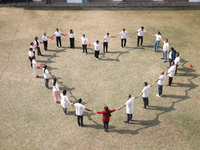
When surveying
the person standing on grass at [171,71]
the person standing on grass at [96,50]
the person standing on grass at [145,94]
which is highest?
the person standing on grass at [96,50]

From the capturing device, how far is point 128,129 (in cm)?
1198

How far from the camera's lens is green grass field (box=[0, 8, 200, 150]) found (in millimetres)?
11516

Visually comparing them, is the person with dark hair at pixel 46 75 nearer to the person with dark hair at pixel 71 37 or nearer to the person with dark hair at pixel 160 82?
the person with dark hair at pixel 71 37

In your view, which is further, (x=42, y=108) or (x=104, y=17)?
(x=104, y=17)

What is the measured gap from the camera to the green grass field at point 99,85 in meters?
11.5

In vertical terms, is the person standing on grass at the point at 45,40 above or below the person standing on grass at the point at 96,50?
above

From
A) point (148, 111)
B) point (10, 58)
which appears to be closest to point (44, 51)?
point (10, 58)

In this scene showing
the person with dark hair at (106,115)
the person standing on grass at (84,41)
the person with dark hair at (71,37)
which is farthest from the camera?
the person with dark hair at (71,37)

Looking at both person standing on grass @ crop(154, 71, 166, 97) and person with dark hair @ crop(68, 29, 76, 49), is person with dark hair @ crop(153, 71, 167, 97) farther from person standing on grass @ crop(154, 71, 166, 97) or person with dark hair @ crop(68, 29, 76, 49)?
person with dark hair @ crop(68, 29, 76, 49)

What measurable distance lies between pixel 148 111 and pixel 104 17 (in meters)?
12.4

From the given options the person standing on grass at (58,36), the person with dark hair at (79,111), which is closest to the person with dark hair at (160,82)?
the person with dark hair at (79,111)

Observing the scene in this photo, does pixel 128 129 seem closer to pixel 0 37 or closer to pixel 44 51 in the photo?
pixel 44 51

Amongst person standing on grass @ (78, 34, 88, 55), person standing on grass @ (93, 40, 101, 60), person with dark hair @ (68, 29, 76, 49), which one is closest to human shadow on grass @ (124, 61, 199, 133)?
person standing on grass @ (93, 40, 101, 60)

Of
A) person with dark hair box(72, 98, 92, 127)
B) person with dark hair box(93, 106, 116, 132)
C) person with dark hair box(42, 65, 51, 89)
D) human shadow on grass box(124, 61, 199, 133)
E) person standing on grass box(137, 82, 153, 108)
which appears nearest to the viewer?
person with dark hair box(93, 106, 116, 132)
